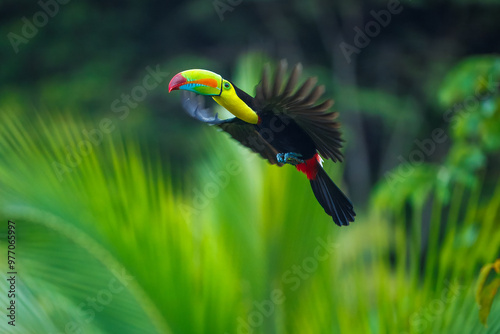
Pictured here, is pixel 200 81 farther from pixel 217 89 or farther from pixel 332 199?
pixel 332 199

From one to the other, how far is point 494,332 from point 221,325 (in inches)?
21.9

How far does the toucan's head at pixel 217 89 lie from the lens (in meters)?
0.41

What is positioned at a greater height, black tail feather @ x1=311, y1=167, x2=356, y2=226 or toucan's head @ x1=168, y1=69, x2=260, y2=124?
toucan's head @ x1=168, y1=69, x2=260, y2=124

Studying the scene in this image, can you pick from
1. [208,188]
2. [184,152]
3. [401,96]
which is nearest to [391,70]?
[401,96]

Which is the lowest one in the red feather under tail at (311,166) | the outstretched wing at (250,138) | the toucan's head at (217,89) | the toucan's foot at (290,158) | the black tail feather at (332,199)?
the black tail feather at (332,199)

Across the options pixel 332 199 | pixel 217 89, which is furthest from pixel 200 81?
pixel 332 199

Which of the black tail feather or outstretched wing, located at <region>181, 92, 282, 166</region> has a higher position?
outstretched wing, located at <region>181, 92, 282, 166</region>

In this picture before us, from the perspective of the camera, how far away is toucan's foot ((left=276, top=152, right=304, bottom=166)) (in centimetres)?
42

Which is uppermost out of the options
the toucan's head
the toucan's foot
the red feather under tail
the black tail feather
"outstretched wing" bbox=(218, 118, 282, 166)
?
the toucan's head

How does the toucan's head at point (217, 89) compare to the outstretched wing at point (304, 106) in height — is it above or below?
above

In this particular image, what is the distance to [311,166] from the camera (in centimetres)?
44

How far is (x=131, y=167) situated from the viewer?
125cm

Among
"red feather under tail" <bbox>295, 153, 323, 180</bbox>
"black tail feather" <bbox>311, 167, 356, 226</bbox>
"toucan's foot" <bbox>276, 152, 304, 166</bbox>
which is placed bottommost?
"black tail feather" <bbox>311, 167, 356, 226</bbox>

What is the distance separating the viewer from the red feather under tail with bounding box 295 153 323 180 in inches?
17.1
